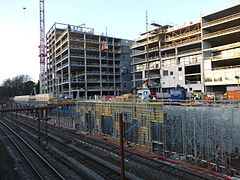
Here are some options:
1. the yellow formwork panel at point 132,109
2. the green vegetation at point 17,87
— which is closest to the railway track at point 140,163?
the yellow formwork panel at point 132,109

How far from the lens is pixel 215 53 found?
50156 mm

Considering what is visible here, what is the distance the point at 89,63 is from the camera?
73.6m

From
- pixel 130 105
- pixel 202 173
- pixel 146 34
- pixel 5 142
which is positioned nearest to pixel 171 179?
pixel 202 173

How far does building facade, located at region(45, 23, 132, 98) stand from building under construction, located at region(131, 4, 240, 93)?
12.5 meters

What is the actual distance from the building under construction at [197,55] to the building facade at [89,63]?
12.5 m

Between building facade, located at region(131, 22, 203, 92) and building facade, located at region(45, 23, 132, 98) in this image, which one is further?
building facade, located at region(45, 23, 132, 98)

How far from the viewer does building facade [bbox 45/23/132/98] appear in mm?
69250

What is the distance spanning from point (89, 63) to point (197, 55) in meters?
41.4

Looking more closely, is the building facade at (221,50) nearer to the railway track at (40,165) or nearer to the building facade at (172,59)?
the building facade at (172,59)

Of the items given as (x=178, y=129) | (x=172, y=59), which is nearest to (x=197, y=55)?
(x=172, y=59)

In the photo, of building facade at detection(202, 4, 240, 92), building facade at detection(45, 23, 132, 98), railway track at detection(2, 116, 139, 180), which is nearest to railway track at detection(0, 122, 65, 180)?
railway track at detection(2, 116, 139, 180)

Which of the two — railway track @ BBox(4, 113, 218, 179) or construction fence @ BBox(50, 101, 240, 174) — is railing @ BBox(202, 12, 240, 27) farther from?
railway track @ BBox(4, 113, 218, 179)

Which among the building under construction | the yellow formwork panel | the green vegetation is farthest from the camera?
the green vegetation

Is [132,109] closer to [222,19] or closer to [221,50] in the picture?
[221,50]
